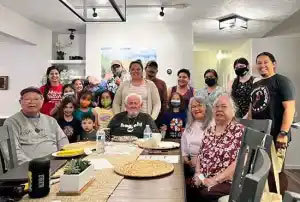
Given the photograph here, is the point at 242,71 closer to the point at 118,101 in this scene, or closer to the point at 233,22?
the point at 118,101

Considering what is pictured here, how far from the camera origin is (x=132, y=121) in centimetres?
331

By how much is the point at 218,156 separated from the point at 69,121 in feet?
6.11

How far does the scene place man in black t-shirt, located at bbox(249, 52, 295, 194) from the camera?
292 centimetres

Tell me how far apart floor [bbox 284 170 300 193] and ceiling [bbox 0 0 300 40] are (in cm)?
257

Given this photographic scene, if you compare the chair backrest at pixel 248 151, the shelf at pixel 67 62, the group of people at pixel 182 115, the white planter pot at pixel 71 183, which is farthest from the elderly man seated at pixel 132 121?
the shelf at pixel 67 62

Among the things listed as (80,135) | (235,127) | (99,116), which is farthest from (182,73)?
(235,127)

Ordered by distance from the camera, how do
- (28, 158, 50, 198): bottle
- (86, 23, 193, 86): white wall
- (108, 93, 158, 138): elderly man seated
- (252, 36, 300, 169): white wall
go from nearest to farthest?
(28, 158, 50, 198): bottle < (108, 93, 158, 138): elderly man seated < (252, 36, 300, 169): white wall < (86, 23, 193, 86): white wall

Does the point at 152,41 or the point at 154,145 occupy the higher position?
the point at 152,41

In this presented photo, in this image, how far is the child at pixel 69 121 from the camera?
352 centimetres

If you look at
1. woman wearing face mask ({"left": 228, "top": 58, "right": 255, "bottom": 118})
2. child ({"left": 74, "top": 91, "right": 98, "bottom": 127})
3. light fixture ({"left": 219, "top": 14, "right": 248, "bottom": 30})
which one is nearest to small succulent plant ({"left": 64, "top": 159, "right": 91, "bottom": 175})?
child ({"left": 74, "top": 91, "right": 98, "bottom": 127})

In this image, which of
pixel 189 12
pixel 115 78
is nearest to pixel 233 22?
pixel 189 12

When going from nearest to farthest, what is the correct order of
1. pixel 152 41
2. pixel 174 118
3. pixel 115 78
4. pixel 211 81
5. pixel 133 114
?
pixel 133 114
pixel 174 118
pixel 211 81
pixel 115 78
pixel 152 41

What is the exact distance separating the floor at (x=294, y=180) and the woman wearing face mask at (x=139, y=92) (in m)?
2.20

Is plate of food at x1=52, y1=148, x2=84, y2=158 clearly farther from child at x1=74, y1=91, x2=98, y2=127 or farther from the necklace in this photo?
child at x1=74, y1=91, x2=98, y2=127
